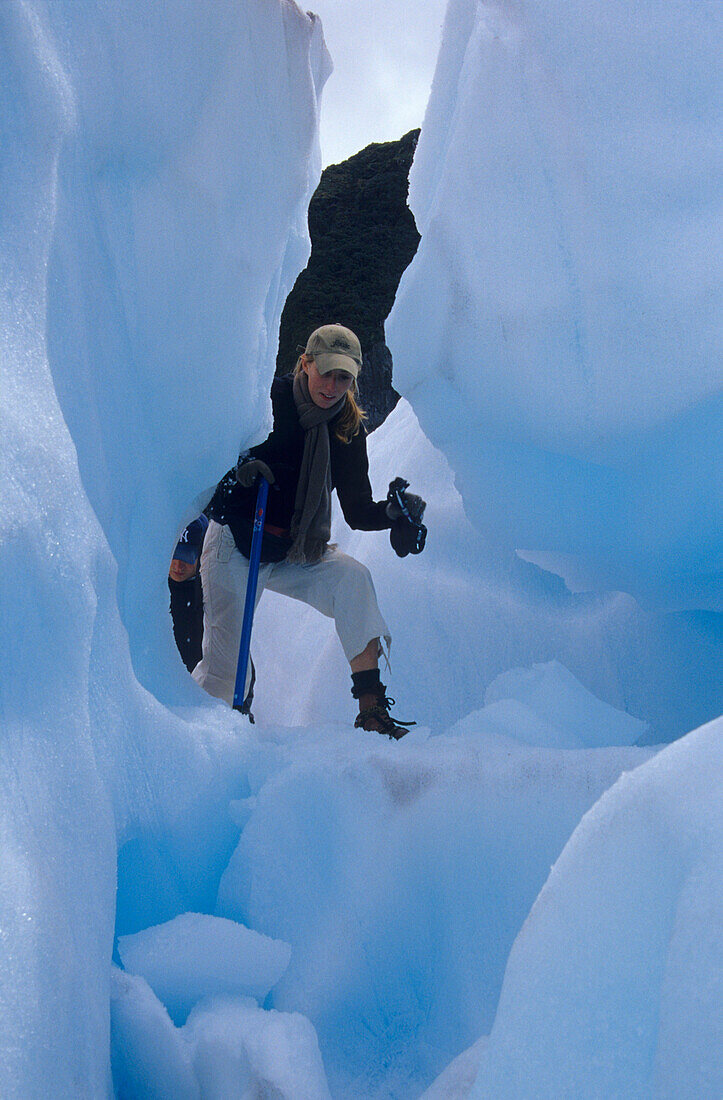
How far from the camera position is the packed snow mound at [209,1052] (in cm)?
96

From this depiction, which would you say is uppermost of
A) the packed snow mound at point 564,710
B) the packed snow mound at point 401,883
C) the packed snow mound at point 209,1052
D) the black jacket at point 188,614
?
the black jacket at point 188,614

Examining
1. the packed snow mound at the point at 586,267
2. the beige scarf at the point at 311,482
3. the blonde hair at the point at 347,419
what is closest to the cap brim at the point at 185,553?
the beige scarf at the point at 311,482

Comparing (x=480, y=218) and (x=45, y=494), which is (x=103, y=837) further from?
(x=480, y=218)

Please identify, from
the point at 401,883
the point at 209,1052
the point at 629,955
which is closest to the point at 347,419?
the point at 401,883

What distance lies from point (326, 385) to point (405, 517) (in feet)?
1.28

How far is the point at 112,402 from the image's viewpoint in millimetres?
1421

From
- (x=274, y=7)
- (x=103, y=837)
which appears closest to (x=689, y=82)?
(x=274, y=7)

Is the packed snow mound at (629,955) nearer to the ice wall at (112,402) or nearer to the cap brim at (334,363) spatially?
the ice wall at (112,402)

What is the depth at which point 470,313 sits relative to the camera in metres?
2.10

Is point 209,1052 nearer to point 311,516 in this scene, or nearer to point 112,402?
point 112,402

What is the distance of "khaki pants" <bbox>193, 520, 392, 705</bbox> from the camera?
2268 mm

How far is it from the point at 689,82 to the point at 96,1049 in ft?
6.34

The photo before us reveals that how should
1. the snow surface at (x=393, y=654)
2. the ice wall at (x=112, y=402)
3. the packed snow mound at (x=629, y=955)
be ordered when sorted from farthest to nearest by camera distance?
the ice wall at (x=112, y=402) < the snow surface at (x=393, y=654) < the packed snow mound at (x=629, y=955)

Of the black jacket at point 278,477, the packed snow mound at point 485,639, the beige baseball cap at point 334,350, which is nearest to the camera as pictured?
the beige baseball cap at point 334,350
